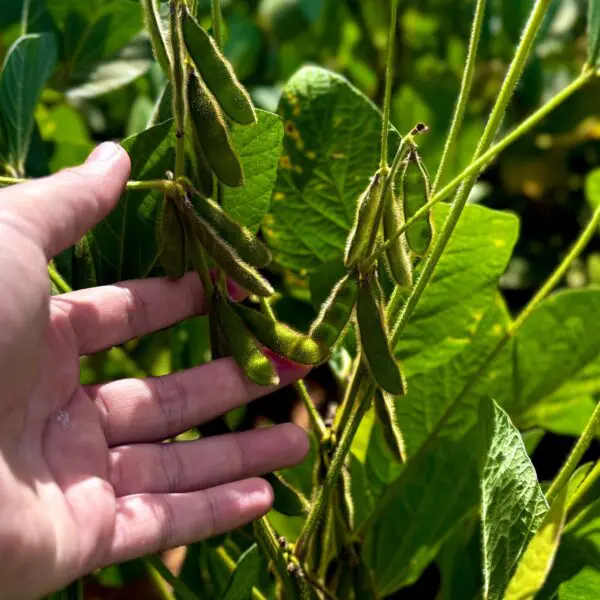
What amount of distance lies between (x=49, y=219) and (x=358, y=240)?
25 cm

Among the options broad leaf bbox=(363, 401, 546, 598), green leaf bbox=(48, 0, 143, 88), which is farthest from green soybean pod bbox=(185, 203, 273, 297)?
green leaf bbox=(48, 0, 143, 88)

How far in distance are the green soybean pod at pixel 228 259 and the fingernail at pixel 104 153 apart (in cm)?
10

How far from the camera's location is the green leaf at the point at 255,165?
0.87 m

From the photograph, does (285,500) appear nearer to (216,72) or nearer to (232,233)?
(232,233)

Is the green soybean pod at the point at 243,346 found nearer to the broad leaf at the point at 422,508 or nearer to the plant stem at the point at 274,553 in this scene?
the plant stem at the point at 274,553

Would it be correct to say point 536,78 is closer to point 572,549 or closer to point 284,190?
point 284,190

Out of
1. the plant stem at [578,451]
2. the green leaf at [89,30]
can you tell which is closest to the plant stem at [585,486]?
the plant stem at [578,451]

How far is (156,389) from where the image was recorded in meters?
0.90

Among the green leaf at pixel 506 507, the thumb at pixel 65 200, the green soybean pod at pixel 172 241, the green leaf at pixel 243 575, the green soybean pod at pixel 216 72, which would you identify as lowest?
the green leaf at pixel 243 575

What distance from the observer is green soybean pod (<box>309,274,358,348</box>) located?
80 centimetres

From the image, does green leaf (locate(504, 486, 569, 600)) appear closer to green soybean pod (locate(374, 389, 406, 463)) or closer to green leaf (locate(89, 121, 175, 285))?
A: green soybean pod (locate(374, 389, 406, 463))

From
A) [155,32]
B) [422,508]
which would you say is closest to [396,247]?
[155,32]

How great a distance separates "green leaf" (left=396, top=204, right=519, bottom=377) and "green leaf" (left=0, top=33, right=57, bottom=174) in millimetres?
448

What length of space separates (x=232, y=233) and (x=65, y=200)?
140 millimetres
